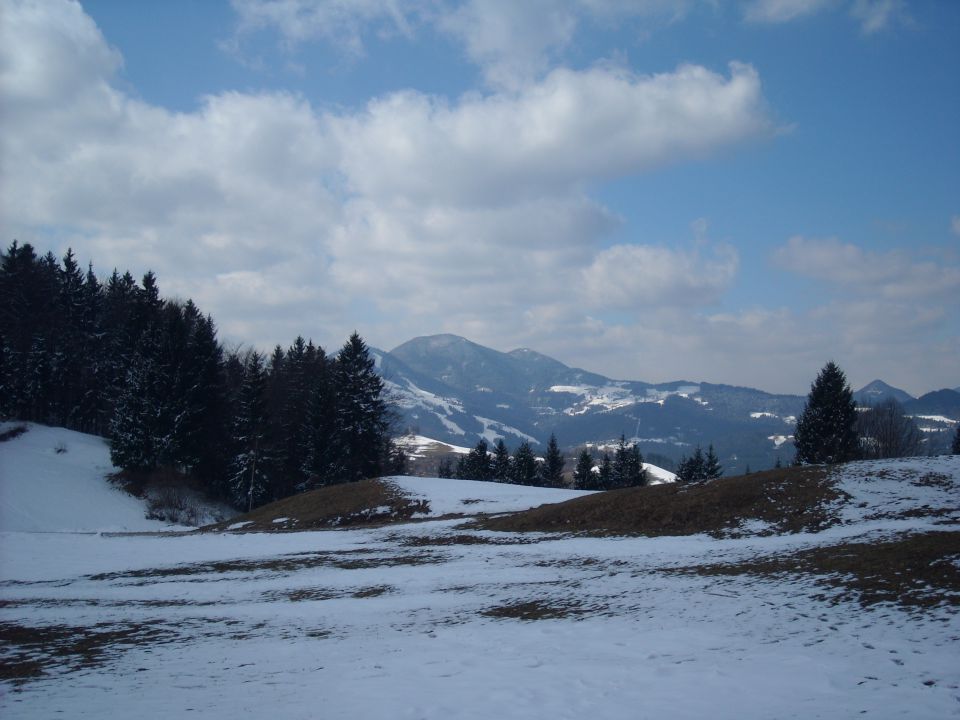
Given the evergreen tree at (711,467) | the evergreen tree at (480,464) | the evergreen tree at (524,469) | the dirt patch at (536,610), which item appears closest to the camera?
the dirt patch at (536,610)

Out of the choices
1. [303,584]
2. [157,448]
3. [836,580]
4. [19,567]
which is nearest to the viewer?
[836,580]

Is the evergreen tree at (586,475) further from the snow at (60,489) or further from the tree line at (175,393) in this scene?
the snow at (60,489)

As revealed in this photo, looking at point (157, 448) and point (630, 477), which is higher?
point (157, 448)

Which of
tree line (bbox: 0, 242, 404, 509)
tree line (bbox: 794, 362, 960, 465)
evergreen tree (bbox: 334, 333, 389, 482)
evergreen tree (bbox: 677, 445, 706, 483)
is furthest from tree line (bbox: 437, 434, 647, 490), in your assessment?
tree line (bbox: 794, 362, 960, 465)

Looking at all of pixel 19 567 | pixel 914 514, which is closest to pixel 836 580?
pixel 914 514

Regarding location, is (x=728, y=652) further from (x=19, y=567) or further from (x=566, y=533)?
(x=19, y=567)

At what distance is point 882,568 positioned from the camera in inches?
584

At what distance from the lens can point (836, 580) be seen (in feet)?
47.9

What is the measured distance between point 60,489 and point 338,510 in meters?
24.6

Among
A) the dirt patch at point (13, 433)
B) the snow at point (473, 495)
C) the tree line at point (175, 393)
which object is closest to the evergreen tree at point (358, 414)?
the tree line at point (175, 393)

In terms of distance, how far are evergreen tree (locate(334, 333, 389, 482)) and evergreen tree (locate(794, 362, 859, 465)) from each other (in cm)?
4002

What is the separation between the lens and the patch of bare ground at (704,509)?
85.0 ft

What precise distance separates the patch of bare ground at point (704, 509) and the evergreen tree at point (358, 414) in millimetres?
26677

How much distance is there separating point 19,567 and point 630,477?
66.7 metres
